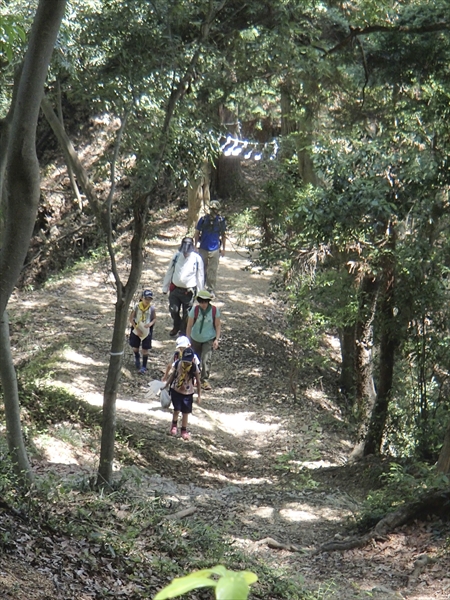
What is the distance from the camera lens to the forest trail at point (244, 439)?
25.1 ft

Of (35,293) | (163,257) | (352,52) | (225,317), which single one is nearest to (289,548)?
(352,52)

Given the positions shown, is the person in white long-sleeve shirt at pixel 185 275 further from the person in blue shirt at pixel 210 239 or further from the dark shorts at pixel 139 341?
the person in blue shirt at pixel 210 239

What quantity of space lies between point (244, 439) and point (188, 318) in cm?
240

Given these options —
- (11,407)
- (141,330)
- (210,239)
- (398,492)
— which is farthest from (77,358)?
(11,407)

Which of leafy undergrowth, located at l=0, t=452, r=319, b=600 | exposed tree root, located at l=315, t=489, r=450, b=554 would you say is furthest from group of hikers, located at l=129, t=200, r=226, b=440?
exposed tree root, located at l=315, t=489, r=450, b=554

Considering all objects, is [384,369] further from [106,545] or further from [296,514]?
[106,545]

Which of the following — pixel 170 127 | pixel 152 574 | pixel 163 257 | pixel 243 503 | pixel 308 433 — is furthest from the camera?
pixel 163 257

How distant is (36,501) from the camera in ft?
19.9

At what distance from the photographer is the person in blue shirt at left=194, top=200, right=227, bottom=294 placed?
1337cm

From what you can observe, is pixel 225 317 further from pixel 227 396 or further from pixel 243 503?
pixel 243 503

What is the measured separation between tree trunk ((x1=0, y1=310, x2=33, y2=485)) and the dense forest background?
0.5 inches

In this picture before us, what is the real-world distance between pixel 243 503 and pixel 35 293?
411 inches

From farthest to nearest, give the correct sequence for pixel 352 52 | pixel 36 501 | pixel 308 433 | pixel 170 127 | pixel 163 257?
pixel 163 257, pixel 308 433, pixel 352 52, pixel 170 127, pixel 36 501

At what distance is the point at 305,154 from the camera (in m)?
15.1
